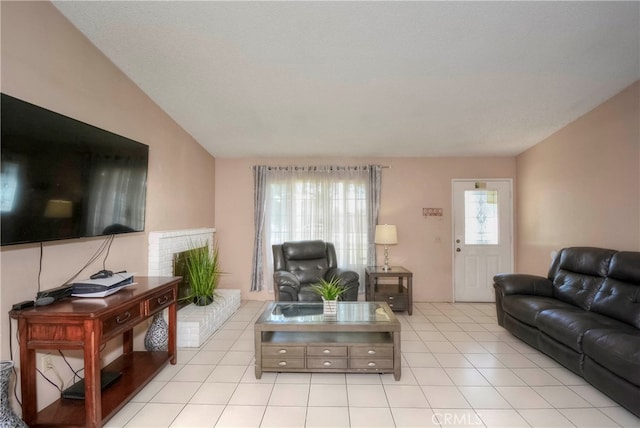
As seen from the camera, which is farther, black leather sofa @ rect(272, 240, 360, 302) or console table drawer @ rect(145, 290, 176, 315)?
black leather sofa @ rect(272, 240, 360, 302)

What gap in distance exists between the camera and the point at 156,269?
299 cm

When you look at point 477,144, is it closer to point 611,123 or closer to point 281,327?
point 611,123

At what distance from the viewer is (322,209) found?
461 cm

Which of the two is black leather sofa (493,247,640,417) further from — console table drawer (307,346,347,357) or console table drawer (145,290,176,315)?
console table drawer (145,290,176,315)

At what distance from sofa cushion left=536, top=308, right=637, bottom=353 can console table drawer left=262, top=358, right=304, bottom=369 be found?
6.96 feet

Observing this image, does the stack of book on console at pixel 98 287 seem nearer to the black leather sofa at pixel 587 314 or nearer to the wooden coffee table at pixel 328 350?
the wooden coffee table at pixel 328 350

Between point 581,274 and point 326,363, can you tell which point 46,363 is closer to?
point 326,363

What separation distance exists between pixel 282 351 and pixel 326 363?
367mm

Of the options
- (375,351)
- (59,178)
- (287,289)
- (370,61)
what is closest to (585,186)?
(370,61)

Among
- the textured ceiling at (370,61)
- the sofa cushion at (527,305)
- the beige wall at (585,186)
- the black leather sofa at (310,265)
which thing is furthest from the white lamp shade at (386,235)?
the beige wall at (585,186)

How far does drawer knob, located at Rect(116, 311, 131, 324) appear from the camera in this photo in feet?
6.08

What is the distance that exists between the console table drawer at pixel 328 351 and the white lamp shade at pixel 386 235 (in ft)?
6.89

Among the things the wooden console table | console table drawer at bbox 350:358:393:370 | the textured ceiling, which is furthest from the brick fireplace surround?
console table drawer at bbox 350:358:393:370

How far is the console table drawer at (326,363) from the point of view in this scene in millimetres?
2371
